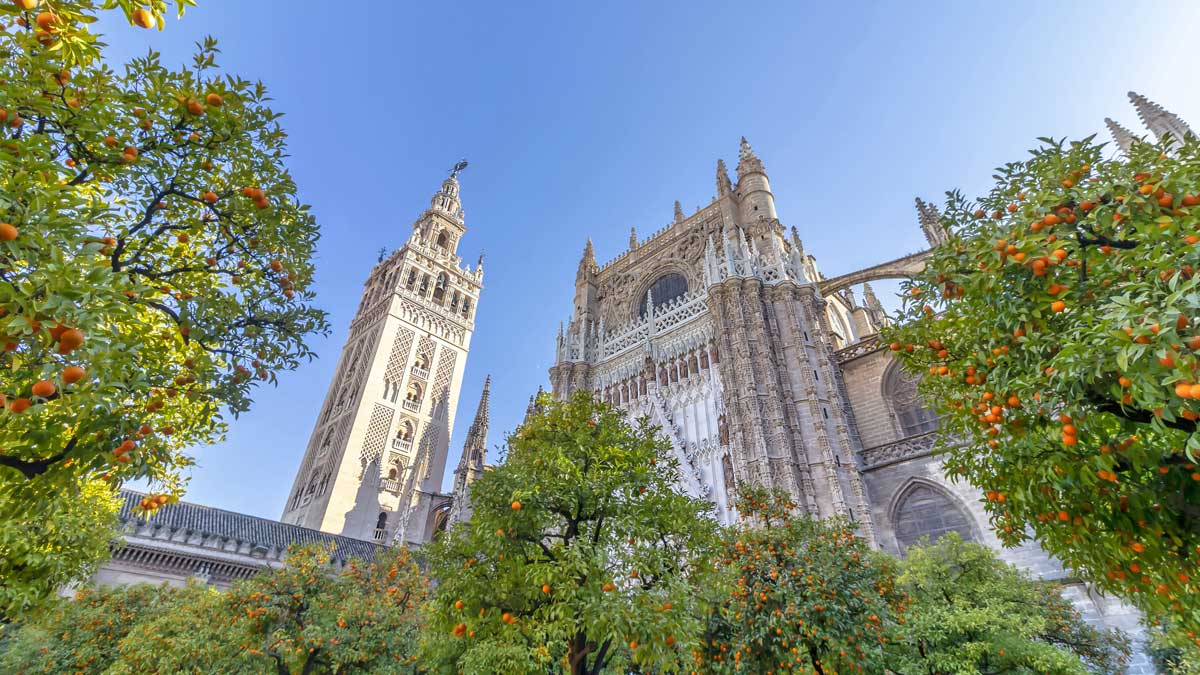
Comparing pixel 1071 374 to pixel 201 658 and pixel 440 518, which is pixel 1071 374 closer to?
pixel 201 658

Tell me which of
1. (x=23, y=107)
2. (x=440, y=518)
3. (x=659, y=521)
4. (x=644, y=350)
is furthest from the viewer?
(x=440, y=518)

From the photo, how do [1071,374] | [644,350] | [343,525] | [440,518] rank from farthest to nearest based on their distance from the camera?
[440,518], [343,525], [644,350], [1071,374]

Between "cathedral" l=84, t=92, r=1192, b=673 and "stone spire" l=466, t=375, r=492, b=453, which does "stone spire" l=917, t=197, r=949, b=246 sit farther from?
"stone spire" l=466, t=375, r=492, b=453

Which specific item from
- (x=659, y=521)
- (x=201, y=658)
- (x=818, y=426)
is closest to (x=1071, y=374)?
(x=659, y=521)

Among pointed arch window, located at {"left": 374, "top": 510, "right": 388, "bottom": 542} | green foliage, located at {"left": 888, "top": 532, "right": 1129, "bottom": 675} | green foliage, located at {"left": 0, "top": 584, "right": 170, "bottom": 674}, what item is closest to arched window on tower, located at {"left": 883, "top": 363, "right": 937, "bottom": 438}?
green foliage, located at {"left": 888, "top": 532, "right": 1129, "bottom": 675}

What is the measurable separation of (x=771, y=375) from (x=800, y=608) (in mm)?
11667

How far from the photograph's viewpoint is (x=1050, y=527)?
416 centimetres

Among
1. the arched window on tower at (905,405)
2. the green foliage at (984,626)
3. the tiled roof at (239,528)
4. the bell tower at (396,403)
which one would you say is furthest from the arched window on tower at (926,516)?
the bell tower at (396,403)

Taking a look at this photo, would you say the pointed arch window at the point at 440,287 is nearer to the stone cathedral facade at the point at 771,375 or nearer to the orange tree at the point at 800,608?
the stone cathedral facade at the point at 771,375

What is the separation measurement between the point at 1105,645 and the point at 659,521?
33.3 ft

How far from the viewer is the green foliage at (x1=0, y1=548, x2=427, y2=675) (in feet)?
33.4

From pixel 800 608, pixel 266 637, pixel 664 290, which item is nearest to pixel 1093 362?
pixel 800 608

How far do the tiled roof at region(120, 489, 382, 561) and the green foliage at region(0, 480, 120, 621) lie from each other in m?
13.6

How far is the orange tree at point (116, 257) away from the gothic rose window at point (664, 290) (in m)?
22.7
